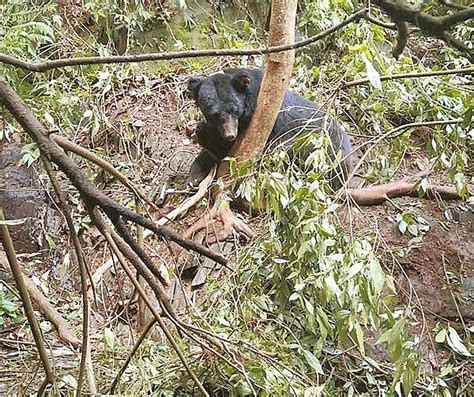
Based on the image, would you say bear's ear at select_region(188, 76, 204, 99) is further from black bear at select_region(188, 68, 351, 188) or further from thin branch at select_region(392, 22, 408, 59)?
thin branch at select_region(392, 22, 408, 59)

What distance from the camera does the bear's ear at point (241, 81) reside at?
4.77 meters

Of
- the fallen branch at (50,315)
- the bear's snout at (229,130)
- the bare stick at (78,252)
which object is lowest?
the bear's snout at (229,130)

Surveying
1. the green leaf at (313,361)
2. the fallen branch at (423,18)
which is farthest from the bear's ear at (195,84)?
the fallen branch at (423,18)

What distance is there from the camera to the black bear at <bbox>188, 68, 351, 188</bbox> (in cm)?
470

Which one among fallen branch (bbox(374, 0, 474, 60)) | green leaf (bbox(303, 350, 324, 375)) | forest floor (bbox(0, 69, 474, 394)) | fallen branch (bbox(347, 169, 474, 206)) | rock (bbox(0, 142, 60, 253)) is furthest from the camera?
rock (bbox(0, 142, 60, 253))

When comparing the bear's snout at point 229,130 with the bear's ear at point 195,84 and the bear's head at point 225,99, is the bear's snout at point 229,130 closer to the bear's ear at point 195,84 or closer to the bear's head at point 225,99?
the bear's head at point 225,99

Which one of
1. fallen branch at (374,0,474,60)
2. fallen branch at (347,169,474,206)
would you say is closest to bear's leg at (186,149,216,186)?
fallen branch at (347,169,474,206)

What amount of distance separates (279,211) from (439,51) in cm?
439

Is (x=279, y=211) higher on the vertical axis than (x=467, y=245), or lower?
higher

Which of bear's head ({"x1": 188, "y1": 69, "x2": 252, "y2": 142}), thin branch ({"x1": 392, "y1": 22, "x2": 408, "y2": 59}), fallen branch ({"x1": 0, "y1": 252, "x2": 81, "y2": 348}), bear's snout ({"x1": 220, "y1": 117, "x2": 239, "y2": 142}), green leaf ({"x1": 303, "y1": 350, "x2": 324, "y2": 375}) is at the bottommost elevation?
green leaf ({"x1": 303, "y1": 350, "x2": 324, "y2": 375})

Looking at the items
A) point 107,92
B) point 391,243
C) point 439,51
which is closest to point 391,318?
point 391,243

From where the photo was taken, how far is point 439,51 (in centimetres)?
673

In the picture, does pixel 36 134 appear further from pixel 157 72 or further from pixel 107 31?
pixel 107 31

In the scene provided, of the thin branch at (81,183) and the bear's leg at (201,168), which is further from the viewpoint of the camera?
the bear's leg at (201,168)
